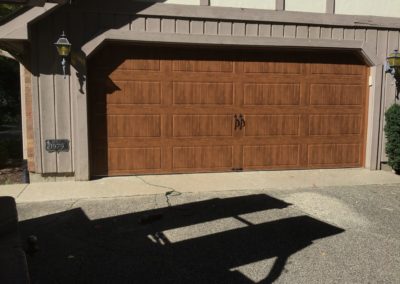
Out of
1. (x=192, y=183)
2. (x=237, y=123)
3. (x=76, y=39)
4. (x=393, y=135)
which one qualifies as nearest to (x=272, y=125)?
(x=237, y=123)

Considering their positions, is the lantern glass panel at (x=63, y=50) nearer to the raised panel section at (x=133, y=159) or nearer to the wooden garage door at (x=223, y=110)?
the wooden garage door at (x=223, y=110)

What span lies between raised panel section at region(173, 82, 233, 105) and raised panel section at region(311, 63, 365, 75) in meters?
1.82

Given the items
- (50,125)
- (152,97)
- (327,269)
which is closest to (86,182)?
(50,125)

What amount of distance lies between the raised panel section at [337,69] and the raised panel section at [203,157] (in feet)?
7.74

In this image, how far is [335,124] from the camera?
8.54 metres

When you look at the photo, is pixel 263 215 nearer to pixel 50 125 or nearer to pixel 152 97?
pixel 152 97

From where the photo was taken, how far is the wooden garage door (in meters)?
7.62

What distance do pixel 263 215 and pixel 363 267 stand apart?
1714 mm

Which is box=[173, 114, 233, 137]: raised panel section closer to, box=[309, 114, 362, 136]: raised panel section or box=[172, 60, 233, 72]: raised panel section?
box=[172, 60, 233, 72]: raised panel section

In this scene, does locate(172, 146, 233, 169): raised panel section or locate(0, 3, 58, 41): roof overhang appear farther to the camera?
locate(172, 146, 233, 169): raised panel section

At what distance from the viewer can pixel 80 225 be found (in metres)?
5.01

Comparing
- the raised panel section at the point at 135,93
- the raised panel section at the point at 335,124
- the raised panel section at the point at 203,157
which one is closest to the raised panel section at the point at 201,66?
the raised panel section at the point at 135,93

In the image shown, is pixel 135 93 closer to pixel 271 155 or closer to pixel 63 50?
pixel 63 50

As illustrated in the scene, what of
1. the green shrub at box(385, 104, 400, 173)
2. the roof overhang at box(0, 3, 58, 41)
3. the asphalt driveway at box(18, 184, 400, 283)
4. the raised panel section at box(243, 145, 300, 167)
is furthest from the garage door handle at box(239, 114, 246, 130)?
the roof overhang at box(0, 3, 58, 41)
